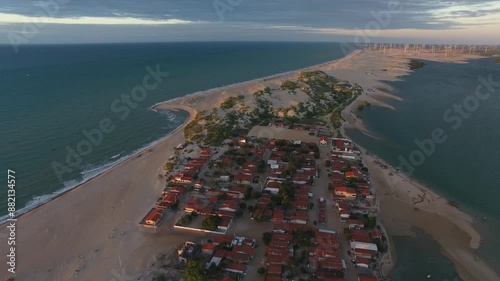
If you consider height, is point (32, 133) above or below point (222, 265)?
above

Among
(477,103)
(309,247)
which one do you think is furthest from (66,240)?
A: (477,103)

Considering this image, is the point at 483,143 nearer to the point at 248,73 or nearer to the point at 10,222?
the point at 10,222

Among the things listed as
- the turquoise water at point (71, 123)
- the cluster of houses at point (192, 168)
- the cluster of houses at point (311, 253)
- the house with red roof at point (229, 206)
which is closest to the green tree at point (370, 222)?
the cluster of houses at point (311, 253)

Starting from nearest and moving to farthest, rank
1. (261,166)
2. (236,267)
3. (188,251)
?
(236,267) < (188,251) < (261,166)

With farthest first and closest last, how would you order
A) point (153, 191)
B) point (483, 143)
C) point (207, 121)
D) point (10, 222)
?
point (207, 121) → point (483, 143) → point (153, 191) → point (10, 222)

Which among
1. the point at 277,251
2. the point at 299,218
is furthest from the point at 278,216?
the point at 277,251
